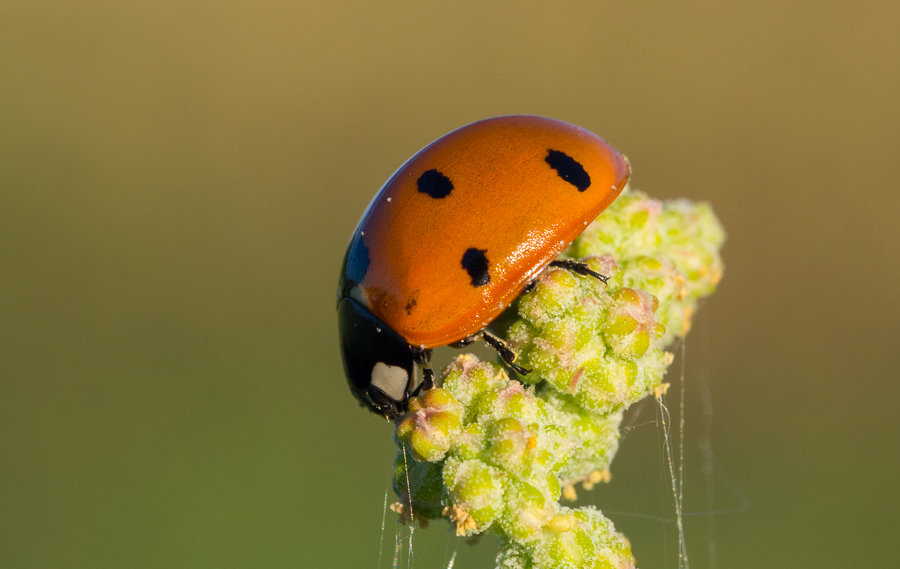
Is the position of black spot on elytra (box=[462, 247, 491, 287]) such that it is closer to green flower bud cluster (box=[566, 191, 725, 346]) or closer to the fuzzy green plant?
the fuzzy green plant

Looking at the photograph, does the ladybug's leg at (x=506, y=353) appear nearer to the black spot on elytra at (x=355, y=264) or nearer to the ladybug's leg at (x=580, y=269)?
the ladybug's leg at (x=580, y=269)

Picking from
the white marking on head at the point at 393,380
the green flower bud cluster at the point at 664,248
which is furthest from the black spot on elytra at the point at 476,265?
the white marking on head at the point at 393,380

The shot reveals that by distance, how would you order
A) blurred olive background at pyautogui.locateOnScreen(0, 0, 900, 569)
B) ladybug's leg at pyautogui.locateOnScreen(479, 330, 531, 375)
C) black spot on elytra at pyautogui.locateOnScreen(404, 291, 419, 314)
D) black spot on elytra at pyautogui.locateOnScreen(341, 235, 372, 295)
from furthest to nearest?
1. blurred olive background at pyautogui.locateOnScreen(0, 0, 900, 569)
2. black spot on elytra at pyautogui.locateOnScreen(341, 235, 372, 295)
3. black spot on elytra at pyautogui.locateOnScreen(404, 291, 419, 314)
4. ladybug's leg at pyautogui.locateOnScreen(479, 330, 531, 375)

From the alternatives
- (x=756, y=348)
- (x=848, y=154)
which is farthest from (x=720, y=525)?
(x=848, y=154)

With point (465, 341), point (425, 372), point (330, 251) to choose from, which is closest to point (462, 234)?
point (465, 341)

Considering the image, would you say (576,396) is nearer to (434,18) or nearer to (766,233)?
(766,233)

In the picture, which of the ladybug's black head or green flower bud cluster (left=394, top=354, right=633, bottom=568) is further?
the ladybug's black head

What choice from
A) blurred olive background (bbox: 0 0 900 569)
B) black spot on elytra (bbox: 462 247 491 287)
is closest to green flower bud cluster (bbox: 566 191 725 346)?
black spot on elytra (bbox: 462 247 491 287)

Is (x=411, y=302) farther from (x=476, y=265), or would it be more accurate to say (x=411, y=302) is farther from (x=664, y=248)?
(x=664, y=248)

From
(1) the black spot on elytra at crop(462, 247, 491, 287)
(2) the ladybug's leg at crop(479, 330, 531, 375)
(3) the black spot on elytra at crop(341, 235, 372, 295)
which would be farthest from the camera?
(3) the black spot on elytra at crop(341, 235, 372, 295)
